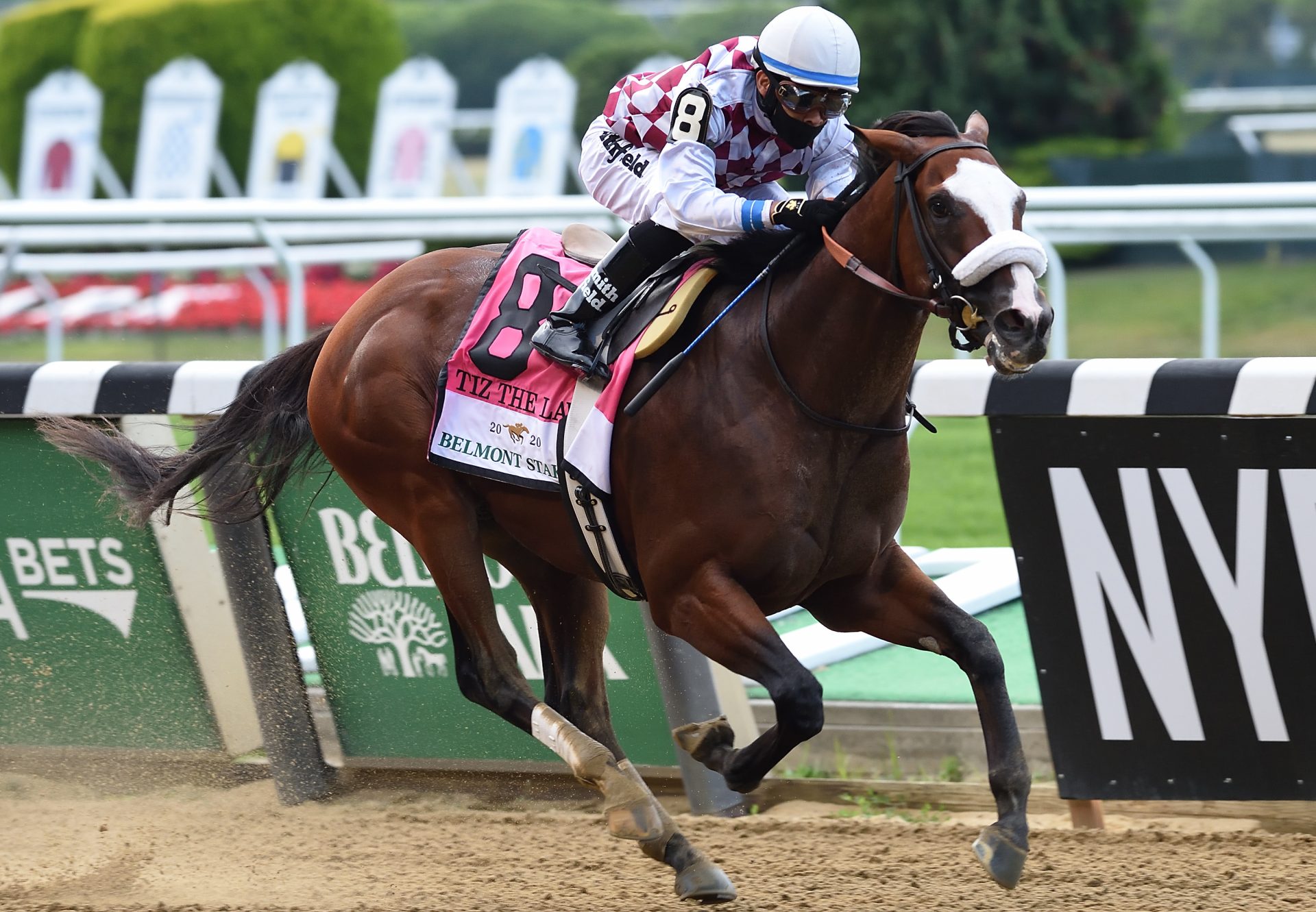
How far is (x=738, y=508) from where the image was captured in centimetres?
329

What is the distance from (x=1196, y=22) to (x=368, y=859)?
45.6m

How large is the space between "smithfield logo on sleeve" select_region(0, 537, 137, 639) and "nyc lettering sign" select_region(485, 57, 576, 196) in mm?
13261

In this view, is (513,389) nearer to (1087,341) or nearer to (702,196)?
(702,196)

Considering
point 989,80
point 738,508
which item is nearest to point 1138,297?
point 989,80

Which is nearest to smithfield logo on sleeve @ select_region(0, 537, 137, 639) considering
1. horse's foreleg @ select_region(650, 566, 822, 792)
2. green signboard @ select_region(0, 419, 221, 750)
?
green signboard @ select_region(0, 419, 221, 750)

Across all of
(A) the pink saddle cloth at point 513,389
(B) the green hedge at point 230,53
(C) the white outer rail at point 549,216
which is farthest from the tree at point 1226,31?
(A) the pink saddle cloth at point 513,389

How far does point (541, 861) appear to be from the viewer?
155 inches

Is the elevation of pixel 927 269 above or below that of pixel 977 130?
below

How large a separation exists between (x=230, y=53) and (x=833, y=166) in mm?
18054

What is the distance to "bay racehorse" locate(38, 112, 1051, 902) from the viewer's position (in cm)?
303

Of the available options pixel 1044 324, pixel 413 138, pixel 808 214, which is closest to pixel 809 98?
pixel 808 214

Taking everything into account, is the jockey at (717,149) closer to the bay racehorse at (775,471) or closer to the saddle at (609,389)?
the saddle at (609,389)

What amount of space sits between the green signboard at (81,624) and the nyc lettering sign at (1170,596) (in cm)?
222

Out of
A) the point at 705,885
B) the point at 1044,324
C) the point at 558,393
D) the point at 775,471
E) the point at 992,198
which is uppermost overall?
the point at 992,198
